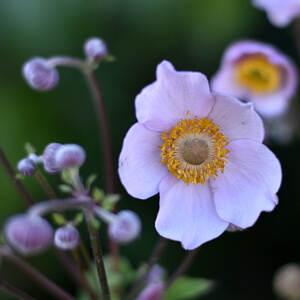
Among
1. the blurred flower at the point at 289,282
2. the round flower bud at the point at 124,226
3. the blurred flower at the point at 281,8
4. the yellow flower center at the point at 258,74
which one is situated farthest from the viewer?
the yellow flower center at the point at 258,74

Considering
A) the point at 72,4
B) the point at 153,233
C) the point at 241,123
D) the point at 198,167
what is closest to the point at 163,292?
the point at 198,167

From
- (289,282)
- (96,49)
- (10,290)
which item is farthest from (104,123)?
(289,282)

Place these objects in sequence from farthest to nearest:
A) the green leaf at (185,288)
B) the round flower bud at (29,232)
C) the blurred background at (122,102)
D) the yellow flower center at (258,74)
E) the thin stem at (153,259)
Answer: the blurred background at (122,102)
the yellow flower center at (258,74)
the green leaf at (185,288)
the thin stem at (153,259)
the round flower bud at (29,232)

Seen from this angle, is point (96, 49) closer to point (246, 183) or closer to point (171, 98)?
point (171, 98)

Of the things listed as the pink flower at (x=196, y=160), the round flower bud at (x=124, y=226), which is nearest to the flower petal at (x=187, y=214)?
the pink flower at (x=196, y=160)

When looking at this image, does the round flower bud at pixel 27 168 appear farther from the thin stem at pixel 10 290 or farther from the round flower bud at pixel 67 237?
the thin stem at pixel 10 290

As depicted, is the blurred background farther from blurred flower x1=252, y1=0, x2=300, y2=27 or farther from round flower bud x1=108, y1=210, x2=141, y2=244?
round flower bud x1=108, y1=210, x2=141, y2=244

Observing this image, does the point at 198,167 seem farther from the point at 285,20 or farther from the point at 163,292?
the point at 285,20
